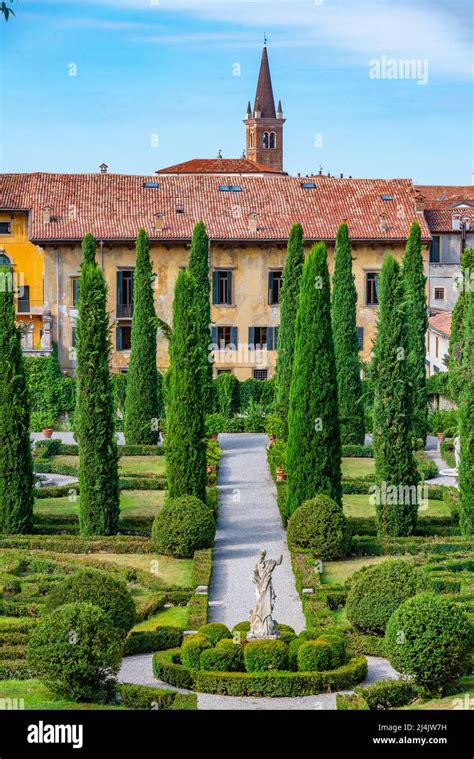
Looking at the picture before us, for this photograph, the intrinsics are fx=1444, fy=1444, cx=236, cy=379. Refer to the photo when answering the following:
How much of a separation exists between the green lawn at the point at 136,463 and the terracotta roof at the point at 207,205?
49.3 ft

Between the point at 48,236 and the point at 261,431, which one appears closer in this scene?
the point at 261,431

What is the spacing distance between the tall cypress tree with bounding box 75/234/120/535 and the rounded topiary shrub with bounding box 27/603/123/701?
10.6 metres

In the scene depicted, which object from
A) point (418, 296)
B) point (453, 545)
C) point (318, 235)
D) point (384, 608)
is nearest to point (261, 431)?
point (418, 296)

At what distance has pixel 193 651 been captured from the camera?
19969 millimetres

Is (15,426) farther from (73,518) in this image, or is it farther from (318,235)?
(318,235)

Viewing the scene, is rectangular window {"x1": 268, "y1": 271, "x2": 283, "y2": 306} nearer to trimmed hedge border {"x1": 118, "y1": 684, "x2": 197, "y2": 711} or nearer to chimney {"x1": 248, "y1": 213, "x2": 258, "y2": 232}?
chimney {"x1": 248, "y1": 213, "x2": 258, "y2": 232}

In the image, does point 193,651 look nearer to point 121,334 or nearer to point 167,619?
point 167,619

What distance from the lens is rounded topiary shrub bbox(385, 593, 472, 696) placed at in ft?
61.1

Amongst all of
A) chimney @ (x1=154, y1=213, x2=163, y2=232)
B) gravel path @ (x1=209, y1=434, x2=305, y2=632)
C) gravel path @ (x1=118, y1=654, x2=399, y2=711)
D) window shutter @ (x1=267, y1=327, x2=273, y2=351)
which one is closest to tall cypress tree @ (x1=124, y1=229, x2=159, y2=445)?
gravel path @ (x1=209, y1=434, x2=305, y2=632)

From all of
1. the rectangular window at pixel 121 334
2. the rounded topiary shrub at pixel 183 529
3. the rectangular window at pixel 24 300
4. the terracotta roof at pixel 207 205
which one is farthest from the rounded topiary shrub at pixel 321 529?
the rectangular window at pixel 24 300

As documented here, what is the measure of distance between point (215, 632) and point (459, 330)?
20.0m

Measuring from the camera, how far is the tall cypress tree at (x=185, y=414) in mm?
30125

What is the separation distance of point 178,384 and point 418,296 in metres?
15.9

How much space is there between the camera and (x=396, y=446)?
97.6 ft
